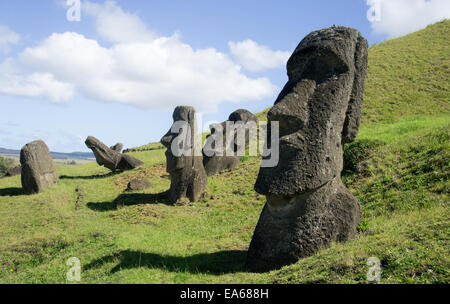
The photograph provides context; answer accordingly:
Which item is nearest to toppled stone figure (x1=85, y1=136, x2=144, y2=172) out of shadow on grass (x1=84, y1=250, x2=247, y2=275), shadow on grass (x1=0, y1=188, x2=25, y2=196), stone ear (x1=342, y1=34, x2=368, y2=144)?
shadow on grass (x1=0, y1=188, x2=25, y2=196)

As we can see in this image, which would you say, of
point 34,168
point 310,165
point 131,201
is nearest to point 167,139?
point 131,201

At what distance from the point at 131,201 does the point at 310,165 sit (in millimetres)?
10032

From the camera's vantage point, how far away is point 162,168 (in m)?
21.3

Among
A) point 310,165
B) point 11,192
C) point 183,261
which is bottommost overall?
point 183,261

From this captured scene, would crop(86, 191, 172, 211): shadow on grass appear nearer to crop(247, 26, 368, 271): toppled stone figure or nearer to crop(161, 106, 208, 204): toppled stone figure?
crop(161, 106, 208, 204): toppled stone figure

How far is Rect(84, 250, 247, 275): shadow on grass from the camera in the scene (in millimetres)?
7062

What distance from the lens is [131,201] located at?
14.9 m

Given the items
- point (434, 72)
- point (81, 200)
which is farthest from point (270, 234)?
point (434, 72)

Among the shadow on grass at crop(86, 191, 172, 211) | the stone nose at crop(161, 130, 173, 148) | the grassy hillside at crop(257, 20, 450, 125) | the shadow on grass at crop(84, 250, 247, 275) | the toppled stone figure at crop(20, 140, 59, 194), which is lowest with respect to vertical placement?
the shadow on grass at crop(84, 250, 247, 275)

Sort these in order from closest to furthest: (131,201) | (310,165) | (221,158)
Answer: (310,165)
(131,201)
(221,158)

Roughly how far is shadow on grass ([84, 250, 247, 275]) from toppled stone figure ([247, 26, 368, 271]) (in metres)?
0.63

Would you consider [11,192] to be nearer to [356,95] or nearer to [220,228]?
[220,228]

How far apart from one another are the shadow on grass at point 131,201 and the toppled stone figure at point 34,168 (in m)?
3.53

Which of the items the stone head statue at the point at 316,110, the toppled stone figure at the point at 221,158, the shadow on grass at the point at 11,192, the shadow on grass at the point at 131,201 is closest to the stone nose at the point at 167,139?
the shadow on grass at the point at 131,201
